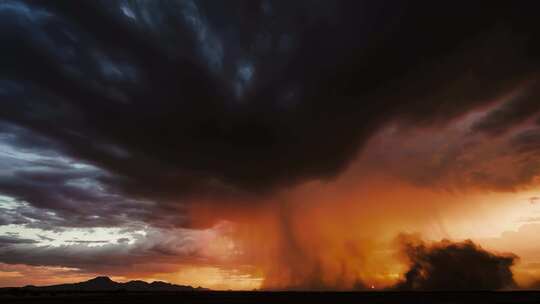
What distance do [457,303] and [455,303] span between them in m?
0.61

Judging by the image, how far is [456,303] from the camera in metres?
83.4

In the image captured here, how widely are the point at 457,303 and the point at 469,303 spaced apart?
8.82 ft

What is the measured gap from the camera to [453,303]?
8325cm

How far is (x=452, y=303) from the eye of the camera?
273ft

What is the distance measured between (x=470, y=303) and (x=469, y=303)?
0.70 ft

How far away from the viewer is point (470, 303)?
83.8 meters

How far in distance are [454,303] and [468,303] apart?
3344mm

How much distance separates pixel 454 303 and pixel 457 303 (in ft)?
2.98

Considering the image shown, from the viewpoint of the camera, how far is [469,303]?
275 ft

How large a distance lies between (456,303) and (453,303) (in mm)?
707

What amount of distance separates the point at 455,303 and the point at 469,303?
10.7 feet

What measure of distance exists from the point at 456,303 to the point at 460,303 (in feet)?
3.01

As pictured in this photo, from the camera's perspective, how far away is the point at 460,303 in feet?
274

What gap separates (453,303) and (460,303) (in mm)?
1625
